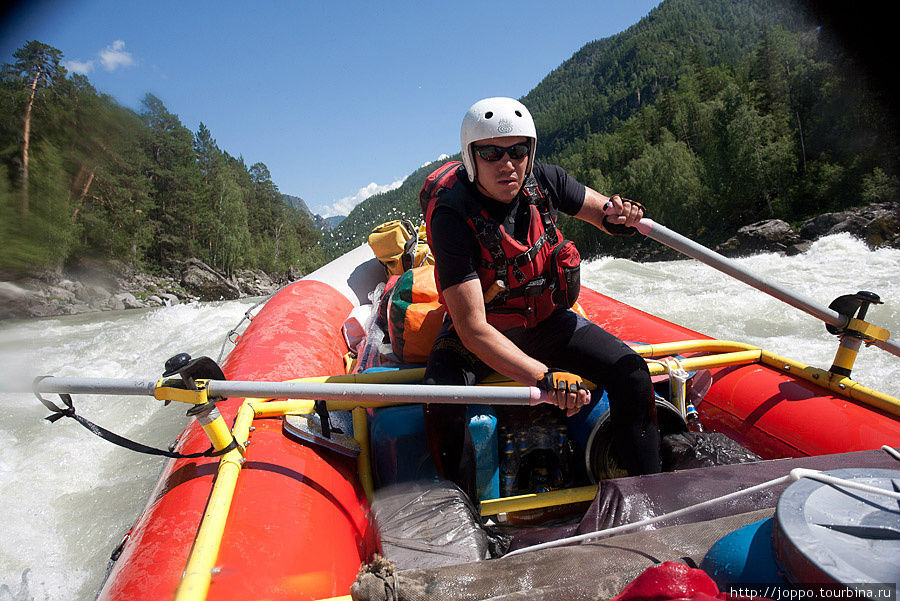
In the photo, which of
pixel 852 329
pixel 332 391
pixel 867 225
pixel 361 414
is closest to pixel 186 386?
pixel 332 391

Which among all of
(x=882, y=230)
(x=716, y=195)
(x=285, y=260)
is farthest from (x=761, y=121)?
(x=285, y=260)

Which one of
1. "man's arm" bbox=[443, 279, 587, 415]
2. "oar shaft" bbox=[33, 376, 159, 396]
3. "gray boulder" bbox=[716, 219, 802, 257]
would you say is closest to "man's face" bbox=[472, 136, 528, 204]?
"man's arm" bbox=[443, 279, 587, 415]

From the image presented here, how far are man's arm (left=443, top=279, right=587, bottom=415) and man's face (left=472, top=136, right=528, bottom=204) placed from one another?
0.42 m

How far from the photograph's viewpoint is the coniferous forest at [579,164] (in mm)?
826

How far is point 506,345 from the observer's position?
6.01ft

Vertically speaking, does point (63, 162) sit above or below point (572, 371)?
above

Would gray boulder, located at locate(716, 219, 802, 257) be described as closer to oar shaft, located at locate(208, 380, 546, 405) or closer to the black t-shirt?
the black t-shirt

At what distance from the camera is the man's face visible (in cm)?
203

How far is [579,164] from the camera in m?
58.6

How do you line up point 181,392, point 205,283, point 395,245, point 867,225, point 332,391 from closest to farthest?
point 181,392
point 332,391
point 395,245
point 867,225
point 205,283

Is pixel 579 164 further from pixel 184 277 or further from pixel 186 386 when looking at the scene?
pixel 186 386

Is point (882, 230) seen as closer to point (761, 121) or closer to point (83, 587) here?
point (761, 121)

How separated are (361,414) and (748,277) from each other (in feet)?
6.27

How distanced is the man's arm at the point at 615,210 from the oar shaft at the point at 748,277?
6 cm
